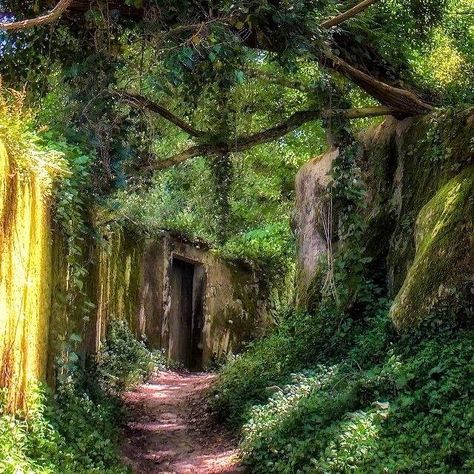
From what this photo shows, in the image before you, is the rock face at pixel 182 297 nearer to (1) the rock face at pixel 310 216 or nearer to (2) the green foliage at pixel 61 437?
(1) the rock face at pixel 310 216

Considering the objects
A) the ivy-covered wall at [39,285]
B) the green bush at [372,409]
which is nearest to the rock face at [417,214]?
the green bush at [372,409]

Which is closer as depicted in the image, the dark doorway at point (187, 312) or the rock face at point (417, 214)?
the rock face at point (417, 214)

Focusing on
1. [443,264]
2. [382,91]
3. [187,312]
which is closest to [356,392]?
[443,264]

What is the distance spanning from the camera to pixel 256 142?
28.1 feet

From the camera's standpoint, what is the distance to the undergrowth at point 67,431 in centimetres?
404

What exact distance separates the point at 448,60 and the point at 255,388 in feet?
16.9

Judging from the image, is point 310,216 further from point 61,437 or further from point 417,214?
point 61,437

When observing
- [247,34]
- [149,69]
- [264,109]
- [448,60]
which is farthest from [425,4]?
[149,69]

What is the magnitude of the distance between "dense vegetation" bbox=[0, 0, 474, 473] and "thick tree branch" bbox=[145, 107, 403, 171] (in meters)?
0.03

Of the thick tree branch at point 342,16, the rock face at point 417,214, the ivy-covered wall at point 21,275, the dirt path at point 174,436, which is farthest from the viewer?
the thick tree branch at point 342,16

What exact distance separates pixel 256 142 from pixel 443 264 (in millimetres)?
3559

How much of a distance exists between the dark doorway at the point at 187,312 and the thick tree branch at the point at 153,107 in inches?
224

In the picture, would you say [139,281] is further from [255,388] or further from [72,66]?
[72,66]

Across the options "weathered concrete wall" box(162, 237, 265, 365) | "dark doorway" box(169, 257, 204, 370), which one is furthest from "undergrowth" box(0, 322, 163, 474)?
"weathered concrete wall" box(162, 237, 265, 365)
